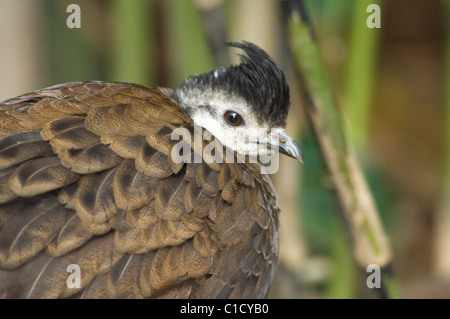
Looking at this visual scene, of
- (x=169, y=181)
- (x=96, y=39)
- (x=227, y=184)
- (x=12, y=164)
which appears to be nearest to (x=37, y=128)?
(x=12, y=164)

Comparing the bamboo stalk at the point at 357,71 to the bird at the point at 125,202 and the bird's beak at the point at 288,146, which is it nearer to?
the bird's beak at the point at 288,146

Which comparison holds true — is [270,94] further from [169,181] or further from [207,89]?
[169,181]

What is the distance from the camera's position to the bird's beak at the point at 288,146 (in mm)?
2006

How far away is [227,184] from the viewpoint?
5.75 feet

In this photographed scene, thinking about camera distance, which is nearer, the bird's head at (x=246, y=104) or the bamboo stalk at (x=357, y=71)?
the bird's head at (x=246, y=104)

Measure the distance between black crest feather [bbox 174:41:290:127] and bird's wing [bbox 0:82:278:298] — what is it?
0.25m

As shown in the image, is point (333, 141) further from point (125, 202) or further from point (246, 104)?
point (125, 202)

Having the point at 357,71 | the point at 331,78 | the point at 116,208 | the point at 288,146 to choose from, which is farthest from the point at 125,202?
the point at 331,78

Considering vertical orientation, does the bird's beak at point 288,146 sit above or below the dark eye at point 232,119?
below

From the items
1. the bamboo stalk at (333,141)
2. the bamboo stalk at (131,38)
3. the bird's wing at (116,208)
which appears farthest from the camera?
the bamboo stalk at (131,38)

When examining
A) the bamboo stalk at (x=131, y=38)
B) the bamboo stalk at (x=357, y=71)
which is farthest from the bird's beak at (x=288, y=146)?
the bamboo stalk at (x=131, y=38)
